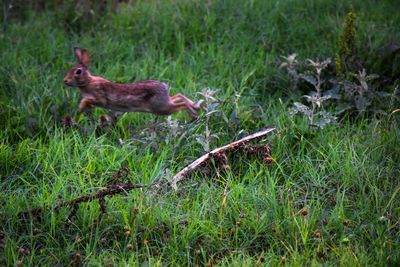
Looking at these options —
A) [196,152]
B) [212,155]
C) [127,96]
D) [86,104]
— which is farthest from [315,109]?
[86,104]

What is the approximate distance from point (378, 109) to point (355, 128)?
1.07 ft

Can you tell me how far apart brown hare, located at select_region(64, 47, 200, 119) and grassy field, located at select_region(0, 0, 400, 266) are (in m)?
0.15

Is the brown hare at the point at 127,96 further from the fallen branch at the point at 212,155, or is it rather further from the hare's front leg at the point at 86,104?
the fallen branch at the point at 212,155

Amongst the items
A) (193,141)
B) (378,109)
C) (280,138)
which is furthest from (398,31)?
(193,141)

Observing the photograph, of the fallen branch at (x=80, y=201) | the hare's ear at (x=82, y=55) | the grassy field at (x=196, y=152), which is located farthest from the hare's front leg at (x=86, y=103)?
the fallen branch at (x=80, y=201)

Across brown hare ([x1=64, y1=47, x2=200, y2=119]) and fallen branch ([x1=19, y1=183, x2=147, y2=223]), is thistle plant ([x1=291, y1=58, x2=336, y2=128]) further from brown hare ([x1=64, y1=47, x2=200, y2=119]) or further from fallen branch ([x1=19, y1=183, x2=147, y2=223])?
fallen branch ([x1=19, y1=183, x2=147, y2=223])

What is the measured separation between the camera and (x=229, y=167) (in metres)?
5.13

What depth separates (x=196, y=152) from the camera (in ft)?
18.1

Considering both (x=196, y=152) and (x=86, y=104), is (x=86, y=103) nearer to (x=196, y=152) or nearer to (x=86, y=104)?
(x=86, y=104)

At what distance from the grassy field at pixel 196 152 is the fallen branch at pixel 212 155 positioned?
64 mm

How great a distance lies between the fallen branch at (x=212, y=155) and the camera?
16.2 feet

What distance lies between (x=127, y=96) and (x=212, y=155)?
93 centimetres

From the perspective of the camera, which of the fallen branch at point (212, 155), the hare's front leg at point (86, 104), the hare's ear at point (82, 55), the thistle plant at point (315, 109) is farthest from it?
the hare's ear at point (82, 55)

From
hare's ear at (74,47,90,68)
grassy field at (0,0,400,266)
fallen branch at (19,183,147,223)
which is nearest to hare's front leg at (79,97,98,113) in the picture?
grassy field at (0,0,400,266)
